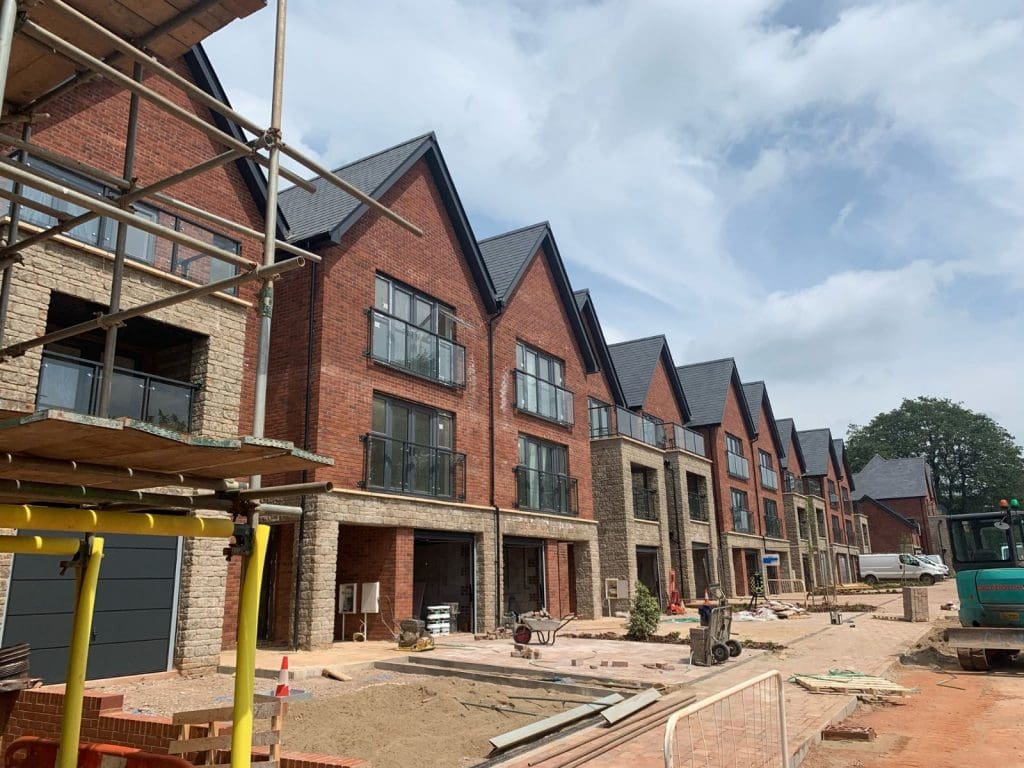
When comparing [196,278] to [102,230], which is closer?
[102,230]

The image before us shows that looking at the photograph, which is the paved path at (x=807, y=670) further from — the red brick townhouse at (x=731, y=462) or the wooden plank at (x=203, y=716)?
the red brick townhouse at (x=731, y=462)

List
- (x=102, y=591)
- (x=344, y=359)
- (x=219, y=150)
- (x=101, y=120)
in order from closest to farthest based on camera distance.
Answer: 1. (x=102, y=591)
2. (x=101, y=120)
3. (x=219, y=150)
4. (x=344, y=359)

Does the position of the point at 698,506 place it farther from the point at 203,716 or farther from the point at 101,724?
the point at 203,716

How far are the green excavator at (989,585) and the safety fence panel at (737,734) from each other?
4.83 meters

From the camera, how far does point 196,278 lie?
12.5 meters

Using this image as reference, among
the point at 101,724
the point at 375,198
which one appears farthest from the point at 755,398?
the point at 101,724

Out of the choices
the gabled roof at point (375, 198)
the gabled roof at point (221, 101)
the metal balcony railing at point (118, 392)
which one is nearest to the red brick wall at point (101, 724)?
the metal balcony railing at point (118, 392)

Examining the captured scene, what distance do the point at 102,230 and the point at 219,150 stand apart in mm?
3434

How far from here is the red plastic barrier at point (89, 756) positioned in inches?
202

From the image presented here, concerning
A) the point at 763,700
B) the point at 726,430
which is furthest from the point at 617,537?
the point at 763,700

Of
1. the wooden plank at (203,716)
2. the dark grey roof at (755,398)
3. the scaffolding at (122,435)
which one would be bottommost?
the wooden plank at (203,716)

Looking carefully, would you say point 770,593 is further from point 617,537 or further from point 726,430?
point 617,537

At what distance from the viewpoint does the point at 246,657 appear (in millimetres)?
3721

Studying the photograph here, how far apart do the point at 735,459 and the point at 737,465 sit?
1.41ft
